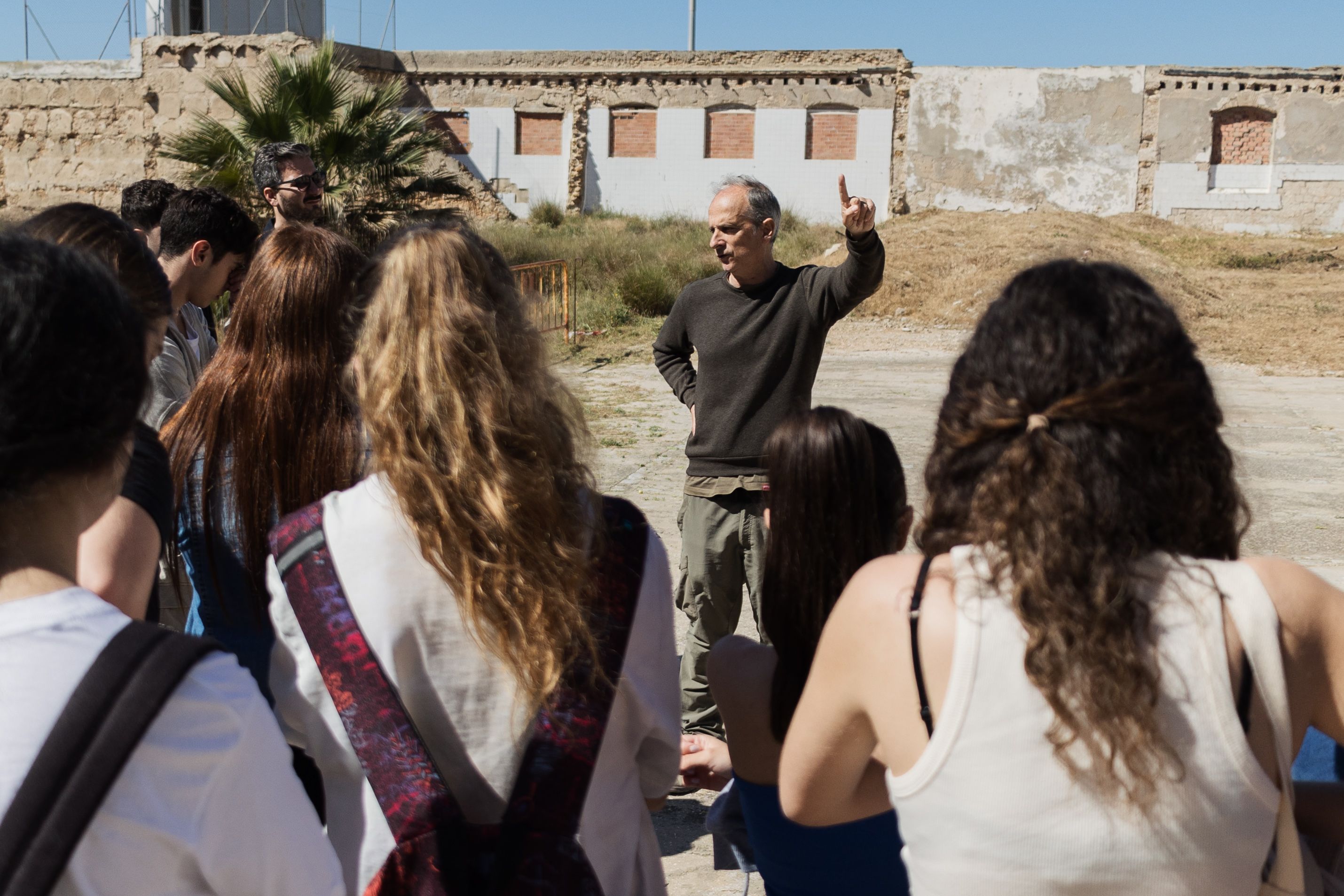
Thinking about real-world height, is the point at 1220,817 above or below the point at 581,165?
below

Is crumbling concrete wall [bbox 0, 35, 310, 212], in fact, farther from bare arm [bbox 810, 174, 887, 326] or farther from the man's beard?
bare arm [bbox 810, 174, 887, 326]

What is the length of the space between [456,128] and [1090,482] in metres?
30.5

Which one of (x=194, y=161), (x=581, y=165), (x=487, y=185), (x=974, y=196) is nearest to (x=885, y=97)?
(x=974, y=196)

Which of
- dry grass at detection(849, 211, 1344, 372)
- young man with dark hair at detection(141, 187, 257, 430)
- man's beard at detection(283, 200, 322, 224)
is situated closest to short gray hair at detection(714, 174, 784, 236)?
young man with dark hair at detection(141, 187, 257, 430)

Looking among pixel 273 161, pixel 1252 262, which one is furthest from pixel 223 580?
pixel 1252 262

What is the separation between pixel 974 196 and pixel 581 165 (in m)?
10.3

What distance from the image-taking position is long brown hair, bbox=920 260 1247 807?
51.0 inches

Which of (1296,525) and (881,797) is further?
(1296,525)

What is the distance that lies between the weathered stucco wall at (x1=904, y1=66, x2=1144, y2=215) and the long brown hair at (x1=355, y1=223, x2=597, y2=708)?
2762cm

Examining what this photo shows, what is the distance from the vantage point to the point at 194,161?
46.0 ft

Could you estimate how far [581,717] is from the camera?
1.54 m

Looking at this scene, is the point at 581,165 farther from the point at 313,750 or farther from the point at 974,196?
the point at 313,750

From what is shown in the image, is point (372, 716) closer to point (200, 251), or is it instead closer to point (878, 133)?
point (200, 251)

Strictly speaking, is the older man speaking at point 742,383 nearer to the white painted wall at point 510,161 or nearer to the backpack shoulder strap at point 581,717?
the backpack shoulder strap at point 581,717
